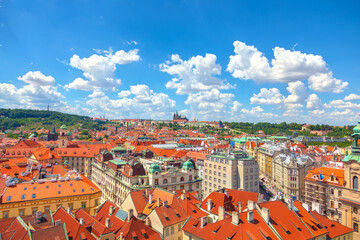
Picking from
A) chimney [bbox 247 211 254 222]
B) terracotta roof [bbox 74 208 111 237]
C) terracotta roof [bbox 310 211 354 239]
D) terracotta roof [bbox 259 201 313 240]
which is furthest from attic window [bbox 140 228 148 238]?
terracotta roof [bbox 310 211 354 239]

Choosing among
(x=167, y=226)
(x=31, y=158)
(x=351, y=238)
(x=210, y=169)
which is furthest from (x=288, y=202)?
(x=31, y=158)

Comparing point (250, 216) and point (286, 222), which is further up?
point (250, 216)

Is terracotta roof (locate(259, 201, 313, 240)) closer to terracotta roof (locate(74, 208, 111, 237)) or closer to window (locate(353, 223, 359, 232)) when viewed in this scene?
window (locate(353, 223, 359, 232))

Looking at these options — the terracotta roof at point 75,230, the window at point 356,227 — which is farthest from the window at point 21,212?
the window at point 356,227

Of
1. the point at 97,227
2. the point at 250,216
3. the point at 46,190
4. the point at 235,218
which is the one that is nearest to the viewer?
the point at 235,218

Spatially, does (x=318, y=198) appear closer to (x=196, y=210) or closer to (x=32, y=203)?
(x=196, y=210)

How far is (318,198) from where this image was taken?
66562 mm

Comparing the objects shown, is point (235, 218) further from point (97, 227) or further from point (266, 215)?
point (97, 227)

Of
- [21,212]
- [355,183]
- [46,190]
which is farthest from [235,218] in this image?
[21,212]

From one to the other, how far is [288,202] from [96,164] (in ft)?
226

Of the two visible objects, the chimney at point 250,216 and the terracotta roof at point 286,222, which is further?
the terracotta roof at point 286,222

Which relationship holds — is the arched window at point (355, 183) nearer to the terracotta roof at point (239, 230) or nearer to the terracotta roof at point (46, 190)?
the terracotta roof at point (239, 230)

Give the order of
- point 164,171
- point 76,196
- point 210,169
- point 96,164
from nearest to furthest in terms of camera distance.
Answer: point 76,196, point 164,171, point 210,169, point 96,164

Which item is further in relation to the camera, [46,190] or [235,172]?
[235,172]
